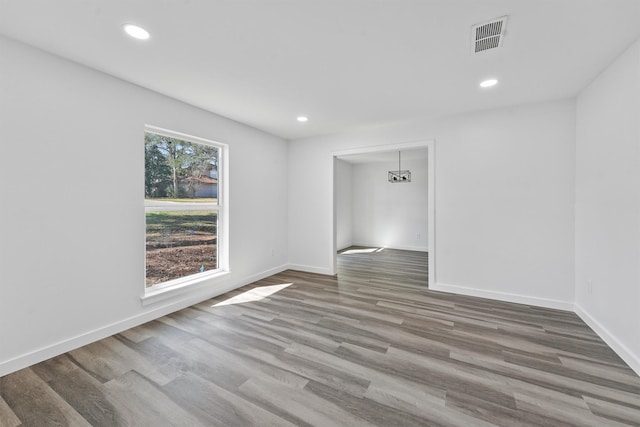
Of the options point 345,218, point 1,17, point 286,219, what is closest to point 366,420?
point 1,17

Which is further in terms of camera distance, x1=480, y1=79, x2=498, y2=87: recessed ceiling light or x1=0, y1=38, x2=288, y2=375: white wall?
x1=480, y1=79, x2=498, y2=87: recessed ceiling light

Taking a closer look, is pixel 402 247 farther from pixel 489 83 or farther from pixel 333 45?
pixel 333 45

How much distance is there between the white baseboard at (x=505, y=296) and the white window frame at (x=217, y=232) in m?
3.08

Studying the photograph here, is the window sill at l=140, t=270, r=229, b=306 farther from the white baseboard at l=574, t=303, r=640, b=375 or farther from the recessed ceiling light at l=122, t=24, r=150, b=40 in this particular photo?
the white baseboard at l=574, t=303, r=640, b=375

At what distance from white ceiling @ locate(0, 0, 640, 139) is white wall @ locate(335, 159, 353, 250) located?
14.5 ft

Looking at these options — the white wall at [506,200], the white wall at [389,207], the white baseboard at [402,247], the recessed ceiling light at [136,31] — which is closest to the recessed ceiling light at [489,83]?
the white wall at [506,200]

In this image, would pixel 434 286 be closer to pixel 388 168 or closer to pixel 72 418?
pixel 72 418

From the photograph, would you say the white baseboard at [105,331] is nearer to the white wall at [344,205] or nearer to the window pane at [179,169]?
the window pane at [179,169]

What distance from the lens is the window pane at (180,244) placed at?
3050mm

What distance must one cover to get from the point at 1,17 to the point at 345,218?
6.93m

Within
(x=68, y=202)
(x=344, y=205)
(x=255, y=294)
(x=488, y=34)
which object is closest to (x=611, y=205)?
(x=488, y=34)

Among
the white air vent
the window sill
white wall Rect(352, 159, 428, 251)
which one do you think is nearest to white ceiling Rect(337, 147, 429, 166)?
white wall Rect(352, 159, 428, 251)

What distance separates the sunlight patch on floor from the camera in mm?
3459

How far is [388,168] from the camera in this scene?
7.69m
